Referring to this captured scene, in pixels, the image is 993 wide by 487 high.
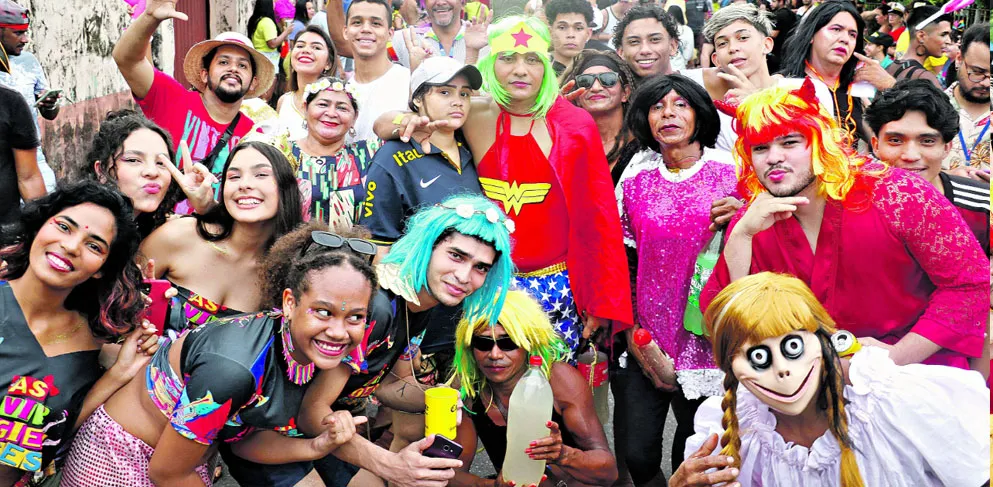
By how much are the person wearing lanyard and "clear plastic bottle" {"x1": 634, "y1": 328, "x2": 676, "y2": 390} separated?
241 cm

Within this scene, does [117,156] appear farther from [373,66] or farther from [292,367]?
[373,66]

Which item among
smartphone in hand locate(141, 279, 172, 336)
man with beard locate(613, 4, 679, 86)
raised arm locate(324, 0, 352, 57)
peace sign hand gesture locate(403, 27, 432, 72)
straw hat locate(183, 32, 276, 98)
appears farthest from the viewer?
raised arm locate(324, 0, 352, 57)

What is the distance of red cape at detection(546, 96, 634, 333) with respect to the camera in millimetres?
3682

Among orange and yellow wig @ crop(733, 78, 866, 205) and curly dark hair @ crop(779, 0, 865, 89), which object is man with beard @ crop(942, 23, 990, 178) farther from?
orange and yellow wig @ crop(733, 78, 866, 205)

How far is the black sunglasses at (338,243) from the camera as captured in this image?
2.99 metres

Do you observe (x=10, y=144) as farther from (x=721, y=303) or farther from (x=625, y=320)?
(x=721, y=303)

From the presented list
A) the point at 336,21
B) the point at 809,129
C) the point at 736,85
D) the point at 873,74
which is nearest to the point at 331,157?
the point at 736,85

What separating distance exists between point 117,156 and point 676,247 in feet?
7.12

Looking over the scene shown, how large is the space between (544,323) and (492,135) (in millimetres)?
775

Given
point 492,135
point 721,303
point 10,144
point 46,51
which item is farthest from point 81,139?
point 721,303

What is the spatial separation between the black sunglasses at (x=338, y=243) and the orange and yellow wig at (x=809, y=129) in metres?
1.27

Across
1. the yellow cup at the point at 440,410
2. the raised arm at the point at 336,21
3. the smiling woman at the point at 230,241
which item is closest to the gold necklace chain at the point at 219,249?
the smiling woman at the point at 230,241

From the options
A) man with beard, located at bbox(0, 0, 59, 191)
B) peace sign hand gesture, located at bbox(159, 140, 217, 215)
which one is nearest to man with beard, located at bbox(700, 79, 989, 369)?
peace sign hand gesture, located at bbox(159, 140, 217, 215)

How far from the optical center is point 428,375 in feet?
11.9
